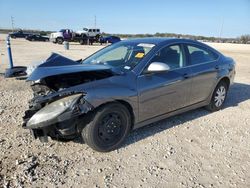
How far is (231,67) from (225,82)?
1.26ft

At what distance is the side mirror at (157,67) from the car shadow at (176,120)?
1120 mm

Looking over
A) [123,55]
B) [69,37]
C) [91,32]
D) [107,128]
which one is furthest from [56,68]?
[91,32]

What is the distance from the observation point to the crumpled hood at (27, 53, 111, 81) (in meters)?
3.40

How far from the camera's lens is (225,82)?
5.74m

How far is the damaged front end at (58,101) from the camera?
3252 mm

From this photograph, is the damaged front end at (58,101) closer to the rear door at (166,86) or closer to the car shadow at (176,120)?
the rear door at (166,86)

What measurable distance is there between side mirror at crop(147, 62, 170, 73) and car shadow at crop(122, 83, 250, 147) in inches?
44.1

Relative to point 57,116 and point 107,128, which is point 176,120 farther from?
point 57,116

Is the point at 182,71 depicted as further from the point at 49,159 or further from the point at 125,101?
the point at 49,159

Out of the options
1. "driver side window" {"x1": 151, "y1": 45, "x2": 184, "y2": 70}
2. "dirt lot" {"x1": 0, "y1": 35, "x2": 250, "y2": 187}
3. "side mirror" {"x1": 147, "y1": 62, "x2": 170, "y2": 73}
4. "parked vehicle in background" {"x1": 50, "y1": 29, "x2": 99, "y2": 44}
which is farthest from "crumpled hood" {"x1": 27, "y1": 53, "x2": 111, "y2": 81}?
"parked vehicle in background" {"x1": 50, "y1": 29, "x2": 99, "y2": 44}

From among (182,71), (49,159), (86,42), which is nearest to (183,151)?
(182,71)

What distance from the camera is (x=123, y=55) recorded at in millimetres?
4590

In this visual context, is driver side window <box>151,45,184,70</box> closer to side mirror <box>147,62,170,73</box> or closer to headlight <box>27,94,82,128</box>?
side mirror <box>147,62,170,73</box>

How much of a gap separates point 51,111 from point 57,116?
12 cm
